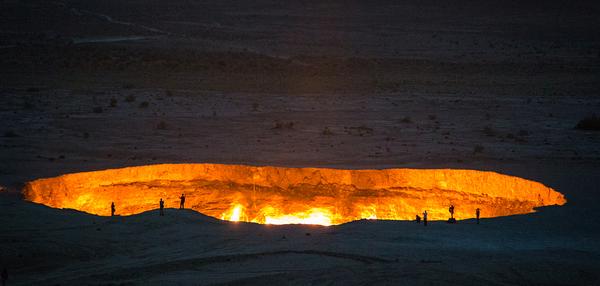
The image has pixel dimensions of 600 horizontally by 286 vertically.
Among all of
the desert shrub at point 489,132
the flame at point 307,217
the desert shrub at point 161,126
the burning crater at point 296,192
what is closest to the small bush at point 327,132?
the desert shrub at point 489,132

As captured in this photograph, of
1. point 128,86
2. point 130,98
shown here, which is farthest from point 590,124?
point 128,86

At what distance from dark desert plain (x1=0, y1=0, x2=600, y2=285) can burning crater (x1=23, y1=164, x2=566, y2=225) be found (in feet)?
0.29

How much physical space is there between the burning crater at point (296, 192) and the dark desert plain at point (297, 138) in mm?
87

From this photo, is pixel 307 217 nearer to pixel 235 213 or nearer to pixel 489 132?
pixel 235 213

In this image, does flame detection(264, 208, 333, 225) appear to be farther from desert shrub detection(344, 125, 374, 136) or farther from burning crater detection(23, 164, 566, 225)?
desert shrub detection(344, 125, 374, 136)

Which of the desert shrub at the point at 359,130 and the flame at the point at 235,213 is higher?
the desert shrub at the point at 359,130

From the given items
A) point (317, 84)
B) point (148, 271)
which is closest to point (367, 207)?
point (148, 271)

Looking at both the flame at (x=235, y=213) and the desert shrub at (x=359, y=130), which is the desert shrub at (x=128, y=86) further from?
the flame at (x=235, y=213)

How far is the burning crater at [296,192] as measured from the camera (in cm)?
1270

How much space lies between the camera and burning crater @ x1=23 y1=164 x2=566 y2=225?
12703mm

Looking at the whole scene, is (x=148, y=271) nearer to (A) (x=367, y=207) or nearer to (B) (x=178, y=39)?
(A) (x=367, y=207)

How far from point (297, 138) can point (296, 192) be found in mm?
5218

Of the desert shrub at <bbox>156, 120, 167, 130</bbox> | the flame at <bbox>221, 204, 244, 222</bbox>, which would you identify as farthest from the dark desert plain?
the flame at <bbox>221, 204, 244, 222</bbox>

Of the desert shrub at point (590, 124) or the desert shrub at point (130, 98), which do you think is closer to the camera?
the desert shrub at point (590, 124)
